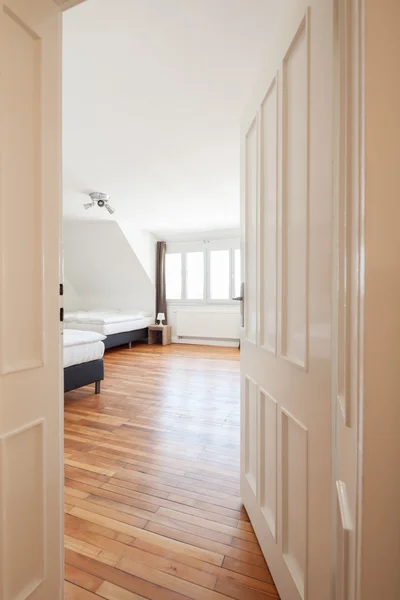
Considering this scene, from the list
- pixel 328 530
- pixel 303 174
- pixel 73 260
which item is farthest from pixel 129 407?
pixel 73 260

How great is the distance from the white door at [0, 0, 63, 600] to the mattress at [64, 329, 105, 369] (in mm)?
2124

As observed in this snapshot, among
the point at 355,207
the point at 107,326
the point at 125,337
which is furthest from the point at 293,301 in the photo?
the point at 125,337

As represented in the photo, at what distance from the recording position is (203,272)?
698 cm

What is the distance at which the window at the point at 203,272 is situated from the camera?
22.0 feet

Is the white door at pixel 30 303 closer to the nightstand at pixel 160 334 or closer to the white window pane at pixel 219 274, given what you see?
the nightstand at pixel 160 334

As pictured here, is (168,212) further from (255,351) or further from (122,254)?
(255,351)

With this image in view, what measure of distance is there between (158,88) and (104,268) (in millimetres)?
5504

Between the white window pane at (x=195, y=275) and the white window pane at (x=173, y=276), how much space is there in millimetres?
219

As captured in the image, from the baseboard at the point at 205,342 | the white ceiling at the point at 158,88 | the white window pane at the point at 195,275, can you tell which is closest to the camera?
the white ceiling at the point at 158,88

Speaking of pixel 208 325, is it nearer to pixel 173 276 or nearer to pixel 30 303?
pixel 173 276

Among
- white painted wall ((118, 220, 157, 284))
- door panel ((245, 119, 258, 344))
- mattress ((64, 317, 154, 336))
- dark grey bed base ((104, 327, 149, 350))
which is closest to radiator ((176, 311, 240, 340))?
dark grey bed base ((104, 327, 149, 350))

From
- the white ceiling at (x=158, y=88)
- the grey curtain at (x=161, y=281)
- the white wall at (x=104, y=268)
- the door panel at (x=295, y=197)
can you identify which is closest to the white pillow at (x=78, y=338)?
the white ceiling at (x=158, y=88)

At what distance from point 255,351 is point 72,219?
5.67 meters

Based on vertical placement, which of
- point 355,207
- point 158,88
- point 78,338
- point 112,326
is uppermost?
point 158,88
